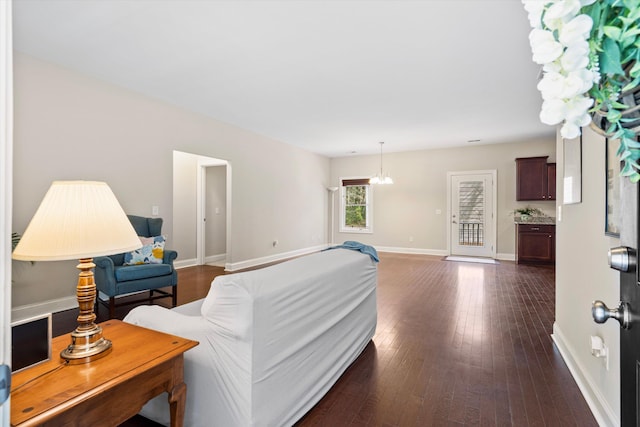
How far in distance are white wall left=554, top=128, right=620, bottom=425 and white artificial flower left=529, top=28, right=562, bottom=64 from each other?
1523mm

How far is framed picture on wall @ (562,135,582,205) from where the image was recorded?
2.16 metres

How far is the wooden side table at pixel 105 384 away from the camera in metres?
0.88

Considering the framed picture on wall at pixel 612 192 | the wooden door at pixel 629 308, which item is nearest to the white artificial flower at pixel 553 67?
the wooden door at pixel 629 308

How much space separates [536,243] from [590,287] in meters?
5.32

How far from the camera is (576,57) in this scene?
47cm

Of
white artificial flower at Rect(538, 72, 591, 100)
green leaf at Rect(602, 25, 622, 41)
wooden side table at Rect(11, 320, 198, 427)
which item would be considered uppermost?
green leaf at Rect(602, 25, 622, 41)

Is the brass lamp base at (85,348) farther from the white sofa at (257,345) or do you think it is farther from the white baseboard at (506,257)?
the white baseboard at (506,257)

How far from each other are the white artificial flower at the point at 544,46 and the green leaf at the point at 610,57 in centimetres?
7

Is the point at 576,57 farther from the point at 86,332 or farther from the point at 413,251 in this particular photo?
the point at 413,251

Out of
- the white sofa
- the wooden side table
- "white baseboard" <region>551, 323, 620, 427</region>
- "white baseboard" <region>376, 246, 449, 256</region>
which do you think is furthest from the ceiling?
"white baseboard" <region>376, 246, 449, 256</region>

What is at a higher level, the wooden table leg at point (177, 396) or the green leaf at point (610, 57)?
the green leaf at point (610, 57)

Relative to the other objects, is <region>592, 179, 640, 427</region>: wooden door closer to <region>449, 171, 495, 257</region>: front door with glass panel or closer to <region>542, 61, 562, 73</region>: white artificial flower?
<region>542, 61, 562, 73</region>: white artificial flower

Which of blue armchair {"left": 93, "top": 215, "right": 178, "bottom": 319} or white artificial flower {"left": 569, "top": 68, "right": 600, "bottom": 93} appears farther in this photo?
blue armchair {"left": 93, "top": 215, "right": 178, "bottom": 319}

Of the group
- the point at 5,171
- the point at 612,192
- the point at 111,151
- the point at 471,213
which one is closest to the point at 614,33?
the point at 5,171
